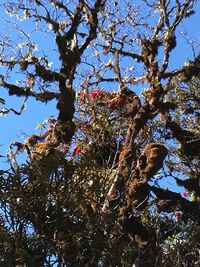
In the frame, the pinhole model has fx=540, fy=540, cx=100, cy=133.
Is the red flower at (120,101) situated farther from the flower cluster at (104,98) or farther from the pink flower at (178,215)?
the pink flower at (178,215)

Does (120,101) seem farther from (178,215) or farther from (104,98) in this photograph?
(178,215)

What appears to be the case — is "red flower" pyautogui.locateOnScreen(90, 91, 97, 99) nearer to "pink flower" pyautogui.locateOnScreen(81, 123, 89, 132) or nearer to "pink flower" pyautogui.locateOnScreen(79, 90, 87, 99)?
"pink flower" pyautogui.locateOnScreen(79, 90, 87, 99)

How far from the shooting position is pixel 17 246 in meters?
4.91

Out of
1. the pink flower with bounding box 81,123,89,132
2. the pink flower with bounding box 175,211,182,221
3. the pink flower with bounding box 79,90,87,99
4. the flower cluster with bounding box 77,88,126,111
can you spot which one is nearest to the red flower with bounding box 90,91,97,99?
the flower cluster with bounding box 77,88,126,111

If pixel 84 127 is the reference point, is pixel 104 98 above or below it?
above

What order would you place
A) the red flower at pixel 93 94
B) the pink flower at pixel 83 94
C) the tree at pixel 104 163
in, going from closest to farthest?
the tree at pixel 104 163
the red flower at pixel 93 94
the pink flower at pixel 83 94

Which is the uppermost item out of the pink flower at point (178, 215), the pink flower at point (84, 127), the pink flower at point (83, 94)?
the pink flower at point (83, 94)

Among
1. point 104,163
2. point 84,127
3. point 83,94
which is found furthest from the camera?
point 83,94

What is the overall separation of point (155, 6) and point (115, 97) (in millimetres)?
2418

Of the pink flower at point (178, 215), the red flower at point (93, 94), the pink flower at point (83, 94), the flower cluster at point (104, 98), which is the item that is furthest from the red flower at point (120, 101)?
the pink flower at point (178, 215)

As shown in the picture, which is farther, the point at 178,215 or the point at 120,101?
the point at 120,101

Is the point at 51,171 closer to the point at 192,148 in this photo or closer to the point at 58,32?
the point at 58,32

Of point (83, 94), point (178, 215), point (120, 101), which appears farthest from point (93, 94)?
point (178, 215)

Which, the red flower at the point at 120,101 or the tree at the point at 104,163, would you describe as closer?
the tree at the point at 104,163
